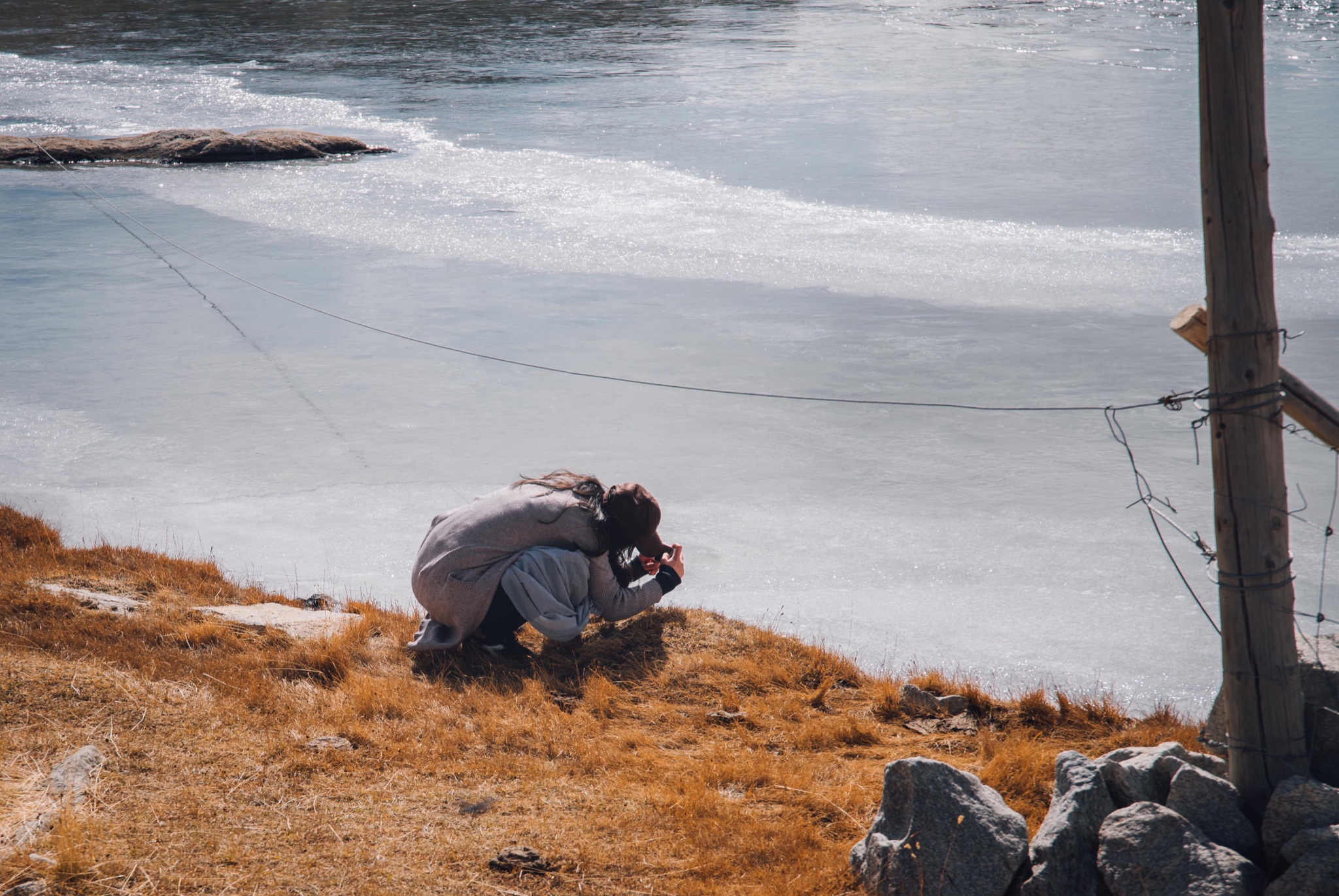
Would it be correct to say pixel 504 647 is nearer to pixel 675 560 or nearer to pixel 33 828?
pixel 675 560

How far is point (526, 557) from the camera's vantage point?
4.26 m

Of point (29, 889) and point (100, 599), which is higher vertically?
point (29, 889)

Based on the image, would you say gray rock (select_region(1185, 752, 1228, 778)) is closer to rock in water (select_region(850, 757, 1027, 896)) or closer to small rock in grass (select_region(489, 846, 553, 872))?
rock in water (select_region(850, 757, 1027, 896))

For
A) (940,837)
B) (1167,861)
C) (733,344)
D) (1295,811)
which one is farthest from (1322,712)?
(733,344)

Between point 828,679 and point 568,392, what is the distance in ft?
13.7

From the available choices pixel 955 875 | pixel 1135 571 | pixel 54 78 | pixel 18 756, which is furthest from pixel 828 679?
pixel 54 78

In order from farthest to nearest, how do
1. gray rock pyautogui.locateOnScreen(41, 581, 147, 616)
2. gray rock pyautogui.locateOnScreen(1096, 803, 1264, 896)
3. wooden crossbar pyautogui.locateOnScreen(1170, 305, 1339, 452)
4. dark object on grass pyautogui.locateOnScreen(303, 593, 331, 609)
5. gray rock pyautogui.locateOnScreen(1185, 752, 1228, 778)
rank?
1. dark object on grass pyautogui.locateOnScreen(303, 593, 331, 609)
2. gray rock pyautogui.locateOnScreen(41, 581, 147, 616)
3. gray rock pyautogui.locateOnScreen(1185, 752, 1228, 778)
4. wooden crossbar pyautogui.locateOnScreen(1170, 305, 1339, 452)
5. gray rock pyautogui.locateOnScreen(1096, 803, 1264, 896)

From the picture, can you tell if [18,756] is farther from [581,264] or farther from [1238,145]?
[581,264]

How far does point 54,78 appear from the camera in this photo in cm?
2898

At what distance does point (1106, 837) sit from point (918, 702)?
145cm

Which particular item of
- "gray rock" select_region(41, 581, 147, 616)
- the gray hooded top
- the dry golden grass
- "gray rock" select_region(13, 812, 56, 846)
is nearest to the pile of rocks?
the dry golden grass

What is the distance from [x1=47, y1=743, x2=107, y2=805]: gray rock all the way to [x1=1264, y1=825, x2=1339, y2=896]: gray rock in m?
3.09

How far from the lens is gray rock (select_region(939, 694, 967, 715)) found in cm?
410

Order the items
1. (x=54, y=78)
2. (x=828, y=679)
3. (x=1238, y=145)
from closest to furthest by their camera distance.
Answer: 1. (x=1238, y=145)
2. (x=828, y=679)
3. (x=54, y=78)
